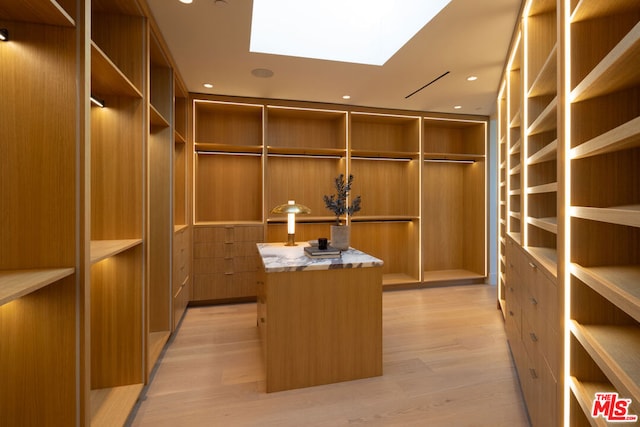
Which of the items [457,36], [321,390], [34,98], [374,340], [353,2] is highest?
[353,2]

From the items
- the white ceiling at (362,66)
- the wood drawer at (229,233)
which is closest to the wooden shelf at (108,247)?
the white ceiling at (362,66)

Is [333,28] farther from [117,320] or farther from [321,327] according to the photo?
[117,320]

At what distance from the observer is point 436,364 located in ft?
8.02

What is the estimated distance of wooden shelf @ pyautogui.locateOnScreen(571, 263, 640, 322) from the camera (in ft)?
2.69

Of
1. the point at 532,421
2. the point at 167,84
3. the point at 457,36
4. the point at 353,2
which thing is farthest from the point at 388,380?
the point at 353,2

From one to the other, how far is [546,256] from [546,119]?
0.73m

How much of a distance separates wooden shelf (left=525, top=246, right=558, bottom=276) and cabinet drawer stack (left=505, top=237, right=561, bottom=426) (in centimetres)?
2

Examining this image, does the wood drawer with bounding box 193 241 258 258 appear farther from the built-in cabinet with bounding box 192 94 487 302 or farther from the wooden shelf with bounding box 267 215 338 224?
the wooden shelf with bounding box 267 215 338 224

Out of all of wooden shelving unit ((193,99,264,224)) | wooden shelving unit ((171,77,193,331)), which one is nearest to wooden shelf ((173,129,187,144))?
wooden shelving unit ((171,77,193,331))

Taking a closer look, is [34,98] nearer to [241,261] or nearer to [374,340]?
[374,340]

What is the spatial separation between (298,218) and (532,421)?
3.08 meters

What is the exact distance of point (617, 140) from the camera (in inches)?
33.4

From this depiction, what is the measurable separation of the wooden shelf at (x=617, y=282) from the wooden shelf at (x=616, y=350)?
0.60ft

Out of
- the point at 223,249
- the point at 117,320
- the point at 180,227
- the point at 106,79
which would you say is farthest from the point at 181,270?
the point at 106,79
